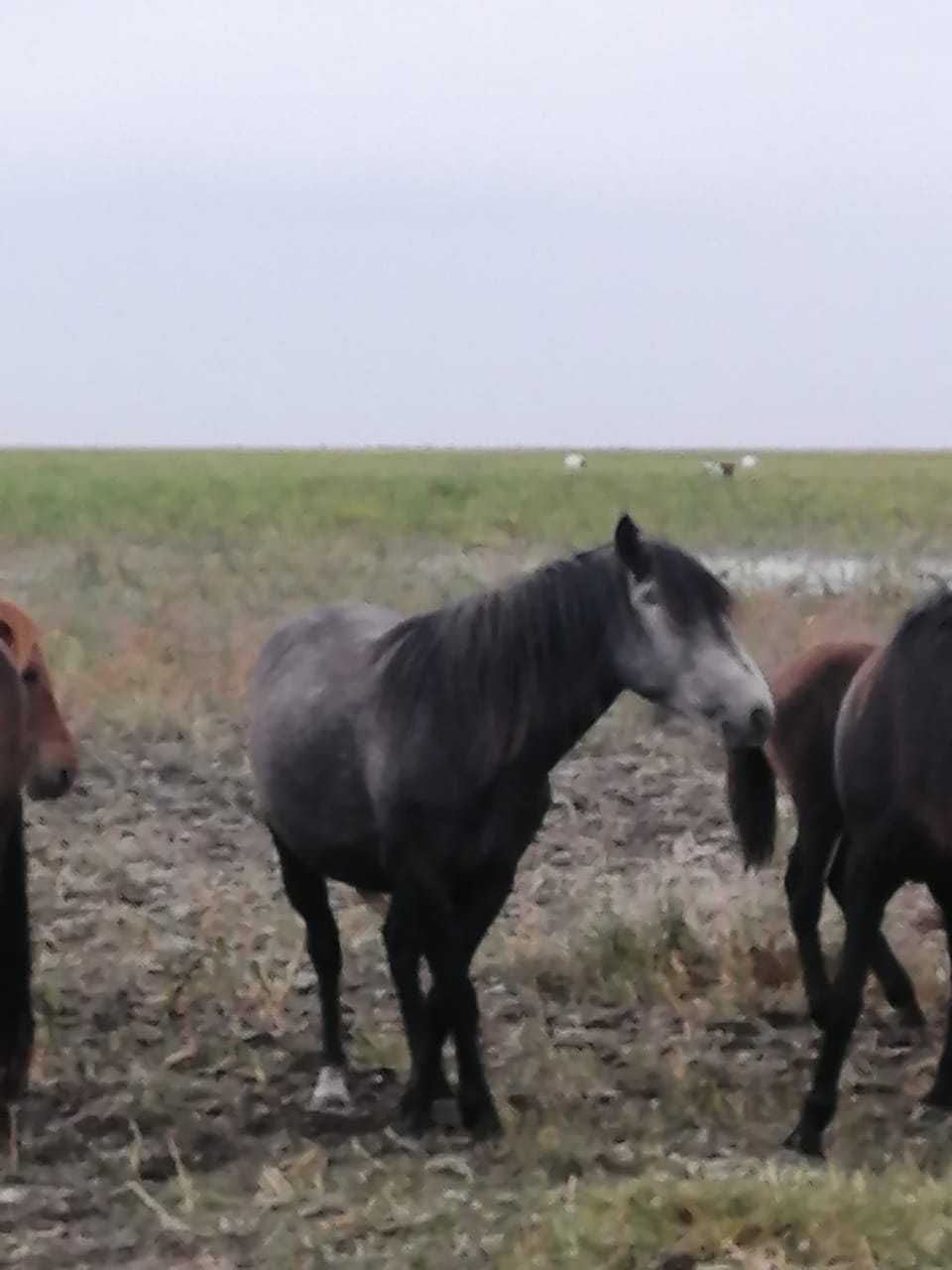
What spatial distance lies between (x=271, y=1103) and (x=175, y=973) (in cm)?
127

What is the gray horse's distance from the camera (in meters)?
5.07

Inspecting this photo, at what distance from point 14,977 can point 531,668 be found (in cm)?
165

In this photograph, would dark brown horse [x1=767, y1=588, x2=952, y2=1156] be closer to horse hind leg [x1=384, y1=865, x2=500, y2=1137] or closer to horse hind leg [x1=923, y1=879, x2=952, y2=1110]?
horse hind leg [x1=923, y1=879, x2=952, y2=1110]

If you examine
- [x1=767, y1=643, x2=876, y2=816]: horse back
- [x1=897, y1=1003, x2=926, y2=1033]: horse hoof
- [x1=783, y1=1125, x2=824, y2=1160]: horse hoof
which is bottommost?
[x1=897, y1=1003, x2=926, y2=1033]: horse hoof

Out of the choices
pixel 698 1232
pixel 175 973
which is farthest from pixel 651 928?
pixel 698 1232

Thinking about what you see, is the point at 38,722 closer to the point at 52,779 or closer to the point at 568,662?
the point at 52,779

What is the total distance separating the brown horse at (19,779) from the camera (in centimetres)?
528

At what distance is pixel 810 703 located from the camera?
6355 millimetres

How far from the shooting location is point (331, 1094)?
5723mm

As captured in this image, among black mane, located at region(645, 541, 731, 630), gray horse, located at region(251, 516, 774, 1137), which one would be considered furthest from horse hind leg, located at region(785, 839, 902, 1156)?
black mane, located at region(645, 541, 731, 630)

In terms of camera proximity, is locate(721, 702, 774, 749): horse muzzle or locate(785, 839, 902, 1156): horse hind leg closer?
locate(721, 702, 774, 749): horse muzzle

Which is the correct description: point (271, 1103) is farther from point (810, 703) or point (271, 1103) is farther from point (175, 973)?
point (810, 703)

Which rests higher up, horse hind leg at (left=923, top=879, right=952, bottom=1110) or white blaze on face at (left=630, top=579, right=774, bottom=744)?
white blaze on face at (left=630, top=579, right=774, bottom=744)

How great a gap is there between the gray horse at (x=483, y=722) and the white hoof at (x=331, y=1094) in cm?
30
